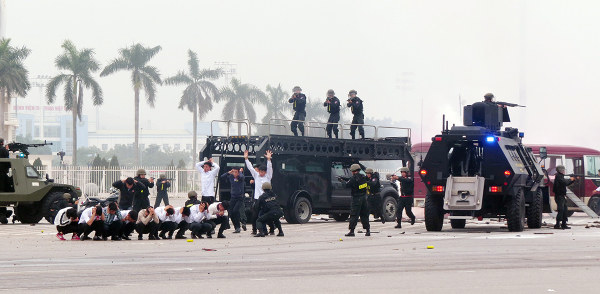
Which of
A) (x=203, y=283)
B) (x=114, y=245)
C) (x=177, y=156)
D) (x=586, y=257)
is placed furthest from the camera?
(x=177, y=156)

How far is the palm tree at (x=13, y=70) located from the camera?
2336 inches

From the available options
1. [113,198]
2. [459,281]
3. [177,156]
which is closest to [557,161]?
[113,198]

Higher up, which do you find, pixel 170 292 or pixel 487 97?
pixel 487 97

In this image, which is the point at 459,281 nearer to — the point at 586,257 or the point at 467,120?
the point at 586,257

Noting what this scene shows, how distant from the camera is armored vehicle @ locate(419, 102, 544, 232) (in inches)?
739

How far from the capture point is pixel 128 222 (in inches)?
654

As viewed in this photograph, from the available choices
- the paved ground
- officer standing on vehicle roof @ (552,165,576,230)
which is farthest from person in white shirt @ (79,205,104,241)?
officer standing on vehicle roof @ (552,165,576,230)

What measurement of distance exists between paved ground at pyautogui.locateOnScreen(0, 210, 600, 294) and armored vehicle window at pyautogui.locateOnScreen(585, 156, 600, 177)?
445 inches

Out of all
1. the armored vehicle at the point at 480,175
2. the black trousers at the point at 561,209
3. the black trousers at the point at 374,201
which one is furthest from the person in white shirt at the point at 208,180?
the black trousers at the point at 561,209

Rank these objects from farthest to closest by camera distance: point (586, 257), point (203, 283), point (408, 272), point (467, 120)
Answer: point (467, 120), point (586, 257), point (408, 272), point (203, 283)

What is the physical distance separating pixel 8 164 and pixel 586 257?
16.5 m

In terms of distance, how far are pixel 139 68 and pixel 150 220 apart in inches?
2088

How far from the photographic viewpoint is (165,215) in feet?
55.3

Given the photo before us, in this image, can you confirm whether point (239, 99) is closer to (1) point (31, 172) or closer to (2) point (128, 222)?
(1) point (31, 172)
